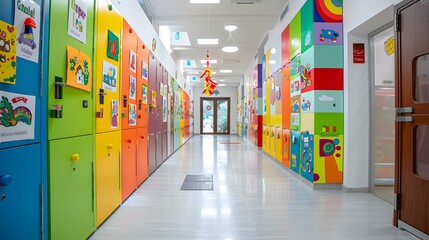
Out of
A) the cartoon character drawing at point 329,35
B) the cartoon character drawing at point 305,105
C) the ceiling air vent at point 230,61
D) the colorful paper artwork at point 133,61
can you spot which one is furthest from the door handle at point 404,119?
the ceiling air vent at point 230,61

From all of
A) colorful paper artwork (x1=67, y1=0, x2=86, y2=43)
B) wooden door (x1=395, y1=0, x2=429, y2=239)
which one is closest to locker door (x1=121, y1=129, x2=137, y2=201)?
colorful paper artwork (x1=67, y1=0, x2=86, y2=43)

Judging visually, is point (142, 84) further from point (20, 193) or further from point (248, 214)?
point (20, 193)

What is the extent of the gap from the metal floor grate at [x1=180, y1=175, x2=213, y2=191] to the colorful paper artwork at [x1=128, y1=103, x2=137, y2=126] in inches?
50.6

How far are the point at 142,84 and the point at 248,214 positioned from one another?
269 cm

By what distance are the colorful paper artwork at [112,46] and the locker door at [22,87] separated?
1.23 metres

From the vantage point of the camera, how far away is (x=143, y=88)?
4477 mm

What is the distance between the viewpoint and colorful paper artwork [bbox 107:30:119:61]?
9.45 feet

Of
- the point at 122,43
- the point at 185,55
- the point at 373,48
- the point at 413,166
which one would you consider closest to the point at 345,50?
the point at 373,48

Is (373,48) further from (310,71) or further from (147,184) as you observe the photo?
(147,184)

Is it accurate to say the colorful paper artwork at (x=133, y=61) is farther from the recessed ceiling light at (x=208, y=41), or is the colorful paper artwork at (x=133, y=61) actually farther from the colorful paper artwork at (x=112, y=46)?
the recessed ceiling light at (x=208, y=41)

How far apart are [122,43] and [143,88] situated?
120cm

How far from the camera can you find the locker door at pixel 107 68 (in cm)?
260

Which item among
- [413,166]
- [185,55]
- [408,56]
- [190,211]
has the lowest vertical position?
[190,211]

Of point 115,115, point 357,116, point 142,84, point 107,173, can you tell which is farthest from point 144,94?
point 357,116
